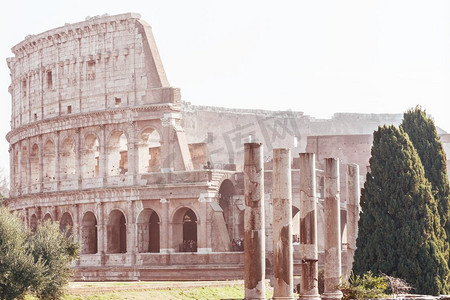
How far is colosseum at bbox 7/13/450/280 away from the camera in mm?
41812

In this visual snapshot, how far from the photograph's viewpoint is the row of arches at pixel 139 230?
42.9 m

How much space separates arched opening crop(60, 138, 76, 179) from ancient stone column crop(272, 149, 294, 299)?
23.5 m

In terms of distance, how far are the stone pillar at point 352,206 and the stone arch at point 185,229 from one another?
40.9ft

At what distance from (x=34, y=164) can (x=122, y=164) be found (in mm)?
4568

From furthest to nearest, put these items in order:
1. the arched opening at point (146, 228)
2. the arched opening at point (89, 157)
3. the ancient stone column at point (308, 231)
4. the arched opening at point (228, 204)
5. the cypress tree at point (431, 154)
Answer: the arched opening at point (89, 157)
the arched opening at point (228, 204)
the arched opening at point (146, 228)
the cypress tree at point (431, 154)
the ancient stone column at point (308, 231)

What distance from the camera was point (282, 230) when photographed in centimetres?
2397

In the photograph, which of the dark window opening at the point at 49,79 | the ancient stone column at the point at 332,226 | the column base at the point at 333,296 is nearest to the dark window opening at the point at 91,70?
the dark window opening at the point at 49,79

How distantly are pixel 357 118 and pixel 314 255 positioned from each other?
125 feet

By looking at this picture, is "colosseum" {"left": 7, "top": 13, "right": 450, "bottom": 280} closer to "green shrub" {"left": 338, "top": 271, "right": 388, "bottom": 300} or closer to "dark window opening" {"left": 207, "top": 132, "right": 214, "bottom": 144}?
"dark window opening" {"left": 207, "top": 132, "right": 214, "bottom": 144}

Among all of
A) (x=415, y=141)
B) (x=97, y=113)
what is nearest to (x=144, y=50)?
(x=97, y=113)

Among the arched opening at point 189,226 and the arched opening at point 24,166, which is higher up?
the arched opening at point 24,166

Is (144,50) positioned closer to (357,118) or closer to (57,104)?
(57,104)

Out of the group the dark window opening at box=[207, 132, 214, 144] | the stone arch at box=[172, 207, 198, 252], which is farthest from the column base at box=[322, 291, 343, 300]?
the dark window opening at box=[207, 132, 214, 144]

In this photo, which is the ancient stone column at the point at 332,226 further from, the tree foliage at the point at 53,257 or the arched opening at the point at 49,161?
the arched opening at the point at 49,161
